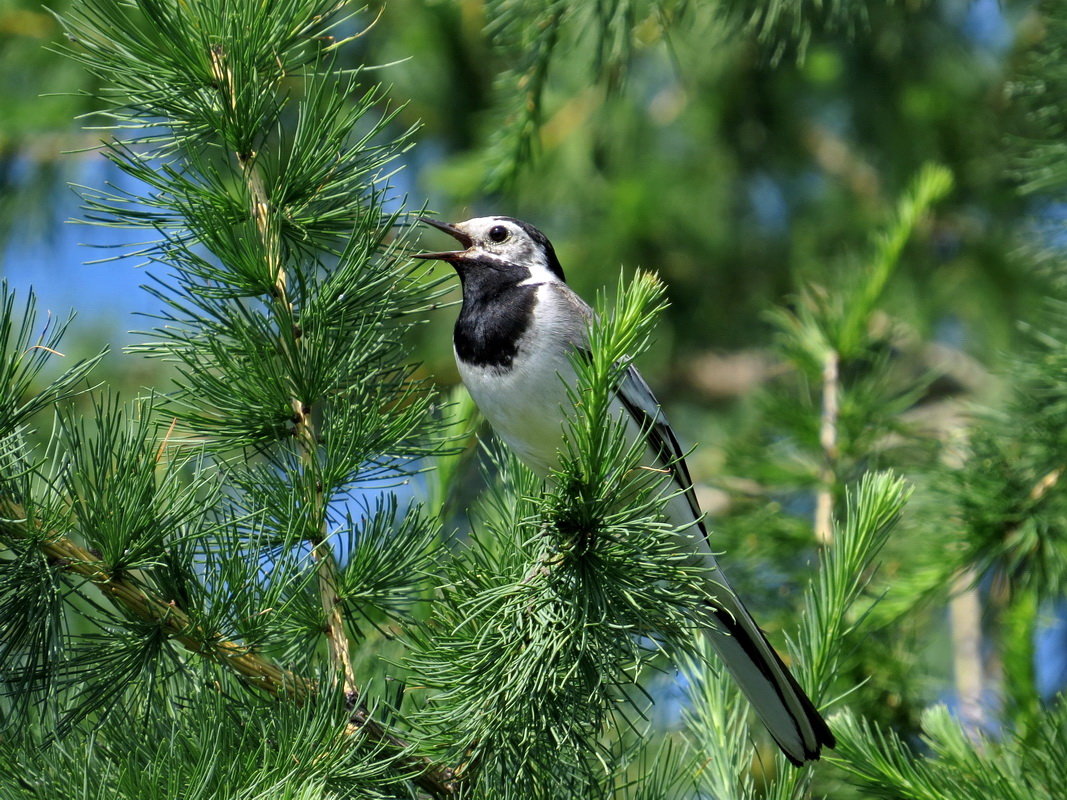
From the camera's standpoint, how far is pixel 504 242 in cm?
355

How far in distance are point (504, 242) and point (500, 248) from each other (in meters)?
0.03

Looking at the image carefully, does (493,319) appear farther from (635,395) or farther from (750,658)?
(750,658)

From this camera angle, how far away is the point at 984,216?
21.2 ft

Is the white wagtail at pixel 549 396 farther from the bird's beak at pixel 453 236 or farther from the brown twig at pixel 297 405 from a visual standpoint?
the brown twig at pixel 297 405

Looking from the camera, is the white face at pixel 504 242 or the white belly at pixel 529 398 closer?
the white belly at pixel 529 398

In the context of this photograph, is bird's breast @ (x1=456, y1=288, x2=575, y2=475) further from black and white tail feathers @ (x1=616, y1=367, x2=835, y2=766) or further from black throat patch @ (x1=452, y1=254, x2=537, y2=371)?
black and white tail feathers @ (x1=616, y1=367, x2=835, y2=766)

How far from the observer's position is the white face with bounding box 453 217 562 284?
3494mm

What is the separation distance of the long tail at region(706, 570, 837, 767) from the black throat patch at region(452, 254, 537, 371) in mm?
800

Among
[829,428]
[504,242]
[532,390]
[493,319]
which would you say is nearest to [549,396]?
[532,390]

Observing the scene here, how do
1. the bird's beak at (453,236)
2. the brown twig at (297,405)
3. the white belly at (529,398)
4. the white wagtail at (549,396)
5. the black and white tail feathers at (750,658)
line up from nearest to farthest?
the brown twig at (297,405)
the black and white tail feathers at (750,658)
the white wagtail at (549,396)
the white belly at (529,398)
the bird's beak at (453,236)

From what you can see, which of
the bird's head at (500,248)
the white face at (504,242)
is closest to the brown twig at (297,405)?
the bird's head at (500,248)

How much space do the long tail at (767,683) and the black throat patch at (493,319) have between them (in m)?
0.80

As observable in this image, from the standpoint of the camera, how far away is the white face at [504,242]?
11.5 feet

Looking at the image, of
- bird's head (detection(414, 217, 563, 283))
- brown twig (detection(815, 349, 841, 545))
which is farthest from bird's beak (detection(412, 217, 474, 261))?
brown twig (detection(815, 349, 841, 545))
